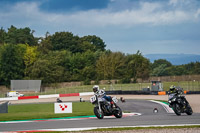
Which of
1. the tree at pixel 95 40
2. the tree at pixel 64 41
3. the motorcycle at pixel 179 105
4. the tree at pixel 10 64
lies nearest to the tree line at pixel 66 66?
the tree at pixel 10 64

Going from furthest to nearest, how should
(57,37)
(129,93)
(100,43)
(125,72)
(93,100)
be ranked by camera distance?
1. (100,43)
2. (57,37)
3. (125,72)
4. (129,93)
5. (93,100)

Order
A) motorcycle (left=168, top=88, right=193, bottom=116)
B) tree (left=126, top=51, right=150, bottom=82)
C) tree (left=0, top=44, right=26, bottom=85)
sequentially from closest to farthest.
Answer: motorcycle (left=168, top=88, right=193, bottom=116) < tree (left=0, top=44, right=26, bottom=85) < tree (left=126, top=51, right=150, bottom=82)

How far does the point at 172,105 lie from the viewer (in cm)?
1958

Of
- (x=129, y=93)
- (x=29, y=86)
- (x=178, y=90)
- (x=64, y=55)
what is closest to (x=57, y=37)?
(x=64, y=55)

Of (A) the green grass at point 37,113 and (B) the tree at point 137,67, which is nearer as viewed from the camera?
(A) the green grass at point 37,113

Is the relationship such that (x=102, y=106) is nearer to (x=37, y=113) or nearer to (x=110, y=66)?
(x=37, y=113)

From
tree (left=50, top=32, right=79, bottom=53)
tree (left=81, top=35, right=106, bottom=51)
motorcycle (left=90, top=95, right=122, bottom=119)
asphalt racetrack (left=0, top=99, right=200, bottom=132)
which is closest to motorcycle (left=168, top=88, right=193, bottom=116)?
asphalt racetrack (left=0, top=99, right=200, bottom=132)

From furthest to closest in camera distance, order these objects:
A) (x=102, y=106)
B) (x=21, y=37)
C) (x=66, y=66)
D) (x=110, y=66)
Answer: (x=21, y=37) < (x=66, y=66) < (x=110, y=66) < (x=102, y=106)

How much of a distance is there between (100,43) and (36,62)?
50.7 metres

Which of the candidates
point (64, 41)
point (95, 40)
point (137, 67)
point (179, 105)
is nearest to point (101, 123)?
point (179, 105)

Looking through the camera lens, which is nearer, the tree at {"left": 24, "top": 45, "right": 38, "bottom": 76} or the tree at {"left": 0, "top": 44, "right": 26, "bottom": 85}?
the tree at {"left": 0, "top": 44, "right": 26, "bottom": 85}

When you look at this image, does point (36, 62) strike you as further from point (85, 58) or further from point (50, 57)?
point (85, 58)

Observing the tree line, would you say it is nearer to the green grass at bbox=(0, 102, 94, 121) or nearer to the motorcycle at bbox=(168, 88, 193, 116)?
the green grass at bbox=(0, 102, 94, 121)

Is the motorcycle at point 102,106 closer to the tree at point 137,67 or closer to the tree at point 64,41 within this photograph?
the tree at point 137,67
